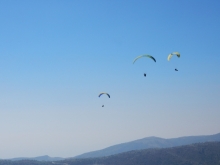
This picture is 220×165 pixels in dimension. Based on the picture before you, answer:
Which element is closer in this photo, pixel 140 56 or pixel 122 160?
pixel 140 56

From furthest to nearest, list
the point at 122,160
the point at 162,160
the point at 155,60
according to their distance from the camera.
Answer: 1. the point at 122,160
2. the point at 162,160
3. the point at 155,60

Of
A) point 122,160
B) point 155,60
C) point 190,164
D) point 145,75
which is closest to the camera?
point 145,75

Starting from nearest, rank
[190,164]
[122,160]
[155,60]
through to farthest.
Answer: [155,60] < [190,164] < [122,160]

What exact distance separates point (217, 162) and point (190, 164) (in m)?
16.2

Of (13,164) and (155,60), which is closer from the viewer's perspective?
(155,60)

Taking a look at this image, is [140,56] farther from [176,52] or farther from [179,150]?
[179,150]

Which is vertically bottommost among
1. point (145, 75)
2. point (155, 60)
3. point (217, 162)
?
point (217, 162)

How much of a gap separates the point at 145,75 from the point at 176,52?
8.49 m

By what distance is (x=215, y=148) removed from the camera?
193500 millimetres

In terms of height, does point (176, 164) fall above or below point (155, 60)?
below

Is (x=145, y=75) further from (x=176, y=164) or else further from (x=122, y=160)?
(x=122, y=160)

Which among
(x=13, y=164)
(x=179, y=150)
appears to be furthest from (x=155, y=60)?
(x=13, y=164)

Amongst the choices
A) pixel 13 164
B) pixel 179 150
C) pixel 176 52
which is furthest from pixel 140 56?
pixel 13 164

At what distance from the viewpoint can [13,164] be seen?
19825 cm
